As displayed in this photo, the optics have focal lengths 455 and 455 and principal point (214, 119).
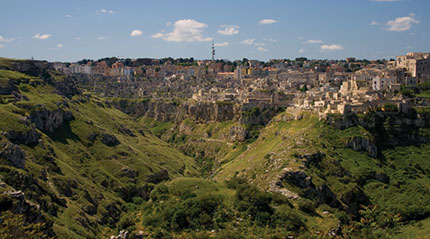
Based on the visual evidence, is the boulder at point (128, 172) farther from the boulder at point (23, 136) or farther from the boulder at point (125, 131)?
the boulder at point (125, 131)

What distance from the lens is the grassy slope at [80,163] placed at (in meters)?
52.8

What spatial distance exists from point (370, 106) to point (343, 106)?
5634 millimetres

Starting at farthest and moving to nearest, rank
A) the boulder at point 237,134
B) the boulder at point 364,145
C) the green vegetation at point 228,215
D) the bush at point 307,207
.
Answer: the boulder at point 237,134, the boulder at point 364,145, the bush at point 307,207, the green vegetation at point 228,215

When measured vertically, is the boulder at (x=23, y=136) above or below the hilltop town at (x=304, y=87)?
below

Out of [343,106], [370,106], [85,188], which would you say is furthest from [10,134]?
[370,106]

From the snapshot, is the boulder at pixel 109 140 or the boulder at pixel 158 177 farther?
the boulder at pixel 109 140

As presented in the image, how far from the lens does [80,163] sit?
73.8 metres

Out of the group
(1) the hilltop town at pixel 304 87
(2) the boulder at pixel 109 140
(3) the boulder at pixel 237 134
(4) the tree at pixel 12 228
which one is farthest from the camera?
(3) the boulder at pixel 237 134

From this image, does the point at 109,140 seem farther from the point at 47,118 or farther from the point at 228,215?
the point at 228,215

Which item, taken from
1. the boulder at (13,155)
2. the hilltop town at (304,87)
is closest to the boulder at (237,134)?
the hilltop town at (304,87)

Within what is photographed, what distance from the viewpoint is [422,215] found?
56.1 m

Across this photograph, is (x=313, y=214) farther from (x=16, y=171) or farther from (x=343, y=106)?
(x=16, y=171)

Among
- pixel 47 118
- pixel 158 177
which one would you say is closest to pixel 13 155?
pixel 47 118

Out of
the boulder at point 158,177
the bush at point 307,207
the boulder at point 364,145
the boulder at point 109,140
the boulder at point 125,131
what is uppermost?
the boulder at point 364,145
